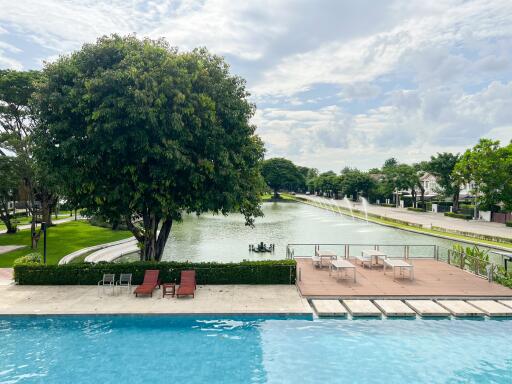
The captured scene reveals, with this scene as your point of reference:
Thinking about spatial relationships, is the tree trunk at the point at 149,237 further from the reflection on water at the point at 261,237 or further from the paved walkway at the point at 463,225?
the paved walkway at the point at 463,225

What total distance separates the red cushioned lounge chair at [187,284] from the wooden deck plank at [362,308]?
7591mm

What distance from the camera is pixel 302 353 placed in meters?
12.7

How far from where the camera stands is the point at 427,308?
16219 millimetres

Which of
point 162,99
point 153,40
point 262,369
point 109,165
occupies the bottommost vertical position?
point 262,369

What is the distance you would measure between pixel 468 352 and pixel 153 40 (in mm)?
22394

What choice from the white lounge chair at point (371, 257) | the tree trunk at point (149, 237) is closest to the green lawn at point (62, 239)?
the tree trunk at point (149, 237)

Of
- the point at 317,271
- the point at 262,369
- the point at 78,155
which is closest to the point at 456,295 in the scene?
the point at 317,271

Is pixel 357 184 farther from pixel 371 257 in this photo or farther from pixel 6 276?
pixel 6 276

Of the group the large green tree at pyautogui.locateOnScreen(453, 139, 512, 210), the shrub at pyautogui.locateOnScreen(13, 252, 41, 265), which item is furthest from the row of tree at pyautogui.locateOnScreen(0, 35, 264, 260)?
the large green tree at pyautogui.locateOnScreen(453, 139, 512, 210)

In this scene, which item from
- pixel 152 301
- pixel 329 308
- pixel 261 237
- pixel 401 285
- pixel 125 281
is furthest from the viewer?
pixel 261 237

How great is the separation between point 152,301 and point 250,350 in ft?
20.2

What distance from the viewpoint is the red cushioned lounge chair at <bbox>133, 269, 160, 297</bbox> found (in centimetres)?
1736

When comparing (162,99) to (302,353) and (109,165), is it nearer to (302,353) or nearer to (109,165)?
(109,165)

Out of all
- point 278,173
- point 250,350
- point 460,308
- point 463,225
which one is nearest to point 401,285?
point 460,308
